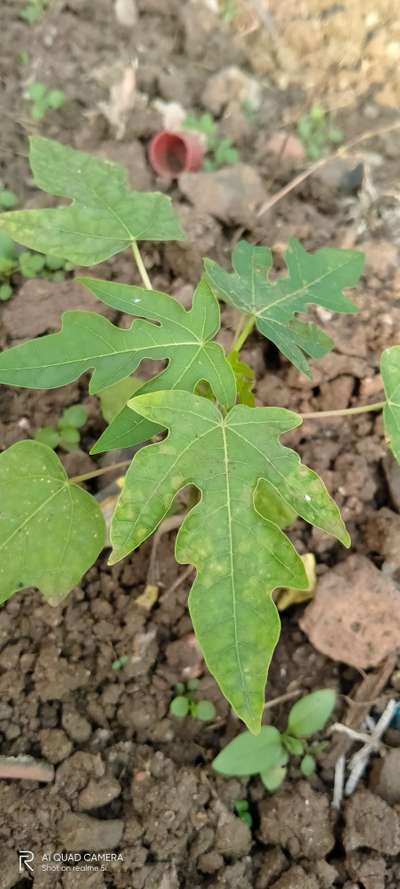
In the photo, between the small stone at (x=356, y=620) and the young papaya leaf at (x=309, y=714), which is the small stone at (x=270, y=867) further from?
the small stone at (x=356, y=620)

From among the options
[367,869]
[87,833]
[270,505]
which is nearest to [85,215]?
[270,505]

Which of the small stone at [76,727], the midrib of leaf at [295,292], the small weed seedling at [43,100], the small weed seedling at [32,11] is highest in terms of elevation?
the small weed seedling at [32,11]

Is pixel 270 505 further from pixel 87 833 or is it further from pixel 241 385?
pixel 87 833

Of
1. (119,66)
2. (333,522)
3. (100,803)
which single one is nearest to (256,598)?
(333,522)

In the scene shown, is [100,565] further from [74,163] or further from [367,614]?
[74,163]

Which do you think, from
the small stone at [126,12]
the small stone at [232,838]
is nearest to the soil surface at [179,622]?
the small stone at [232,838]

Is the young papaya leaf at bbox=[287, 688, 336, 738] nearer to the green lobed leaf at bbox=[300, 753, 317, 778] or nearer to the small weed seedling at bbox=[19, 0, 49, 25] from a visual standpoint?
the green lobed leaf at bbox=[300, 753, 317, 778]

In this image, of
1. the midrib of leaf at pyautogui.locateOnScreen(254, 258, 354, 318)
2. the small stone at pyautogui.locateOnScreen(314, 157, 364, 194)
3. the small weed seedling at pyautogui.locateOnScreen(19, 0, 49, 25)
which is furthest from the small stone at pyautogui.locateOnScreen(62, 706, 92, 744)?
the small weed seedling at pyautogui.locateOnScreen(19, 0, 49, 25)
